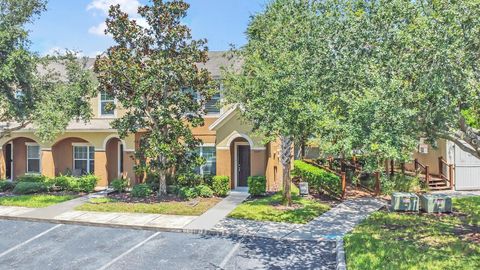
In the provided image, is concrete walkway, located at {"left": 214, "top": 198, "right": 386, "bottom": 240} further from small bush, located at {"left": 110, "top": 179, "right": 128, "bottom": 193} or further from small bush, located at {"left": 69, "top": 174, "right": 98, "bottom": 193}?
small bush, located at {"left": 69, "top": 174, "right": 98, "bottom": 193}

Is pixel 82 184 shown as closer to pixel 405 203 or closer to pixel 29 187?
pixel 29 187

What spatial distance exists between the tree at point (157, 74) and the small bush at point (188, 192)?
1.49 metres

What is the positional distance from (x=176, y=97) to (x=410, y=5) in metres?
11.4

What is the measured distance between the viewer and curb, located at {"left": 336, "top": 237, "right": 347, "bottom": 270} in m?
9.47

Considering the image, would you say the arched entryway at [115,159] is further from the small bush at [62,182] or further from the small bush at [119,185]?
the small bush at [62,182]

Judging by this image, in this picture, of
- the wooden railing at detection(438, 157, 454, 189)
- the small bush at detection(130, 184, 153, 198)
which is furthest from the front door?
the wooden railing at detection(438, 157, 454, 189)

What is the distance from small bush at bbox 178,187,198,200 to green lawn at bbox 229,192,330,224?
290cm

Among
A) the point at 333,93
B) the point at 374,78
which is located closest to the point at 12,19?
the point at 333,93

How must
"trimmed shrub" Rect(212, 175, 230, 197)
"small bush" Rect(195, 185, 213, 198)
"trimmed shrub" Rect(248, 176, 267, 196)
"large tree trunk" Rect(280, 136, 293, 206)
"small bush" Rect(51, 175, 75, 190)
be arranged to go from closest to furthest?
"large tree trunk" Rect(280, 136, 293, 206)
"trimmed shrub" Rect(248, 176, 267, 196)
"small bush" Rect(195, 185, 213, 198)
"trimmed shrub" Rect(212, 175, 230, 197)
"small bush" Rect(51, 175, 75, 190)

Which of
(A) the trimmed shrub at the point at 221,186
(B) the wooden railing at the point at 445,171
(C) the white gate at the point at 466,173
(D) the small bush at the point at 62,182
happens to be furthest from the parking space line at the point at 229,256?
(C) the white gate at the point at 466,173

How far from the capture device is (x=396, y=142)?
8.43m

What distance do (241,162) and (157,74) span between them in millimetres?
6830

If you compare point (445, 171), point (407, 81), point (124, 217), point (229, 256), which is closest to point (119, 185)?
point (124, 217)

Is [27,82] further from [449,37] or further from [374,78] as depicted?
[449,37]
